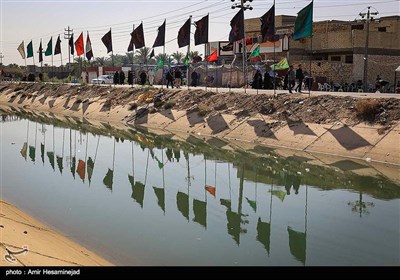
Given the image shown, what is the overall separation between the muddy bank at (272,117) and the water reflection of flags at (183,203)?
8640 mm

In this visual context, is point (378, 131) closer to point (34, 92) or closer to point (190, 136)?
point (190, 136)

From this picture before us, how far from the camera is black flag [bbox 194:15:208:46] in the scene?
1283 inches

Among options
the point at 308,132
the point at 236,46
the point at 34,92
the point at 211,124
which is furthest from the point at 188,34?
the point at 34,92

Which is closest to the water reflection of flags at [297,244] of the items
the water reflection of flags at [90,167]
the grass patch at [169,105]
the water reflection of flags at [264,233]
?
the water reflection of flags at [264,233]

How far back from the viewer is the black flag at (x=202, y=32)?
32.6 meters

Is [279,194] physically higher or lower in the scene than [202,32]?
lower

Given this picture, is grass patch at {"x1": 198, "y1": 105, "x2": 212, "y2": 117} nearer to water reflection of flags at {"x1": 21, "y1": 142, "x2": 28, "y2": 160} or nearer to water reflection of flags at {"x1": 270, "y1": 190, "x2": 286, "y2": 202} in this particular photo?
water reflection of flags at {"x1": 21, "y1": 142, "x2": 28, "y2": 160}

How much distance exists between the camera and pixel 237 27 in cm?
3116

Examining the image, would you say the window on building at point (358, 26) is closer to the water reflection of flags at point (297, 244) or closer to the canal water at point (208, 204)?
the canal water at point (208, 204)

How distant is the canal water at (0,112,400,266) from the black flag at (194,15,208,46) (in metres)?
9.65

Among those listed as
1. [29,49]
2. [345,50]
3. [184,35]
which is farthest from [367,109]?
[29,49]

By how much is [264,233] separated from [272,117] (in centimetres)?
1621

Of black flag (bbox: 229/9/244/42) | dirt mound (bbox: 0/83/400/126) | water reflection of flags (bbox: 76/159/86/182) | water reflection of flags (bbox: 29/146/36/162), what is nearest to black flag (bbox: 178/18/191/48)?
dirt mound (bbox: 0/83/400/126)

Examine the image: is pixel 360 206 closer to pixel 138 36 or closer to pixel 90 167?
pixel 90 167
